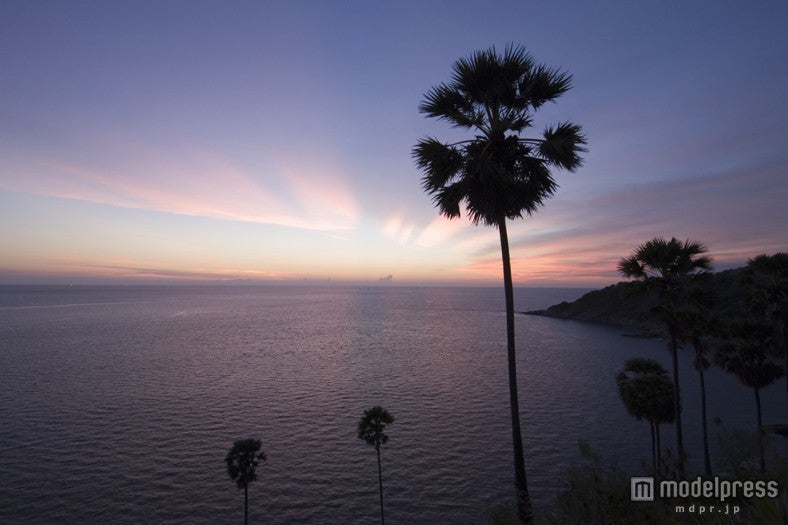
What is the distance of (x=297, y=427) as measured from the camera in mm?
38688

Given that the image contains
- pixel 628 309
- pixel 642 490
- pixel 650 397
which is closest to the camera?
pixel 642 490

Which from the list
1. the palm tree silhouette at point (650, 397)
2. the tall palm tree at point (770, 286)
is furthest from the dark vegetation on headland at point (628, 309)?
the tall palm tree at point (770, 286)

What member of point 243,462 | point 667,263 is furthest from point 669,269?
point 243,462

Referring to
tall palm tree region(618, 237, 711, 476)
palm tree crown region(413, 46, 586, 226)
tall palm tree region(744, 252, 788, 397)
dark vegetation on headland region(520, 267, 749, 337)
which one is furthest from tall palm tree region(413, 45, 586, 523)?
dark vegetation on headland region(520, 267, 749, 337)

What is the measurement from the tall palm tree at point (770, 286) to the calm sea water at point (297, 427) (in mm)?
16304

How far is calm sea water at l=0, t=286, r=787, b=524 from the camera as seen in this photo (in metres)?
26.0

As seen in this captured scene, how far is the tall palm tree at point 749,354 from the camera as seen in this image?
2309 cm

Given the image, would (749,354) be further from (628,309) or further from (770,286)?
(628,309)

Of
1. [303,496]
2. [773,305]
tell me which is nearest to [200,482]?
[303,496]

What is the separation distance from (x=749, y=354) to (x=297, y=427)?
121 feet

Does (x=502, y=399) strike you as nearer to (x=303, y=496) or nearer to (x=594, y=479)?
(x=303, y=496)

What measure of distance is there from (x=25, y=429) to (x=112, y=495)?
19.3 metres

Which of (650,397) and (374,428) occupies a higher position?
(650,397)

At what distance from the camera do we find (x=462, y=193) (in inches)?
488
